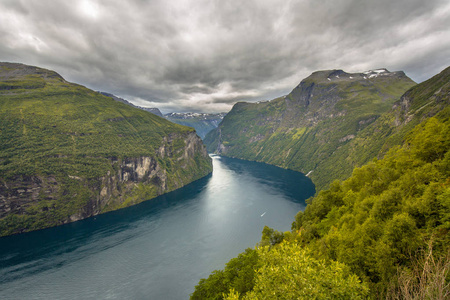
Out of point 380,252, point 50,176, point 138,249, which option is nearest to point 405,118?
point 380,252

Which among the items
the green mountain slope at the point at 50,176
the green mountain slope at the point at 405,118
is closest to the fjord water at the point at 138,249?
the green mountain slope at the point at 50,176

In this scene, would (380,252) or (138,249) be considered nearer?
(380,252)

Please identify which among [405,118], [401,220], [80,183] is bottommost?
[401,220]

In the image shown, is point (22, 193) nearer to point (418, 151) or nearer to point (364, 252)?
point (364, 252)

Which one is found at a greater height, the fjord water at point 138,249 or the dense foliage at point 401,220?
the dense foliage at point 401,220

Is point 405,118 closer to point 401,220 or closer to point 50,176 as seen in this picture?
point 401,220

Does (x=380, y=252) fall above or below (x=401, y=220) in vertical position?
below

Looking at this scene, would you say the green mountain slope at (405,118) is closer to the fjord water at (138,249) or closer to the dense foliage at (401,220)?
the fjord water at (138,249)

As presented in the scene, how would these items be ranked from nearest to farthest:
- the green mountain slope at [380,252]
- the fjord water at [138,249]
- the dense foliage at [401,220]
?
the green mountain slope at [380,252]
the dense foliage at [401,220]
the fjord water at [138,249]

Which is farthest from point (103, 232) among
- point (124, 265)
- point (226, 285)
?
point (226, 285)
